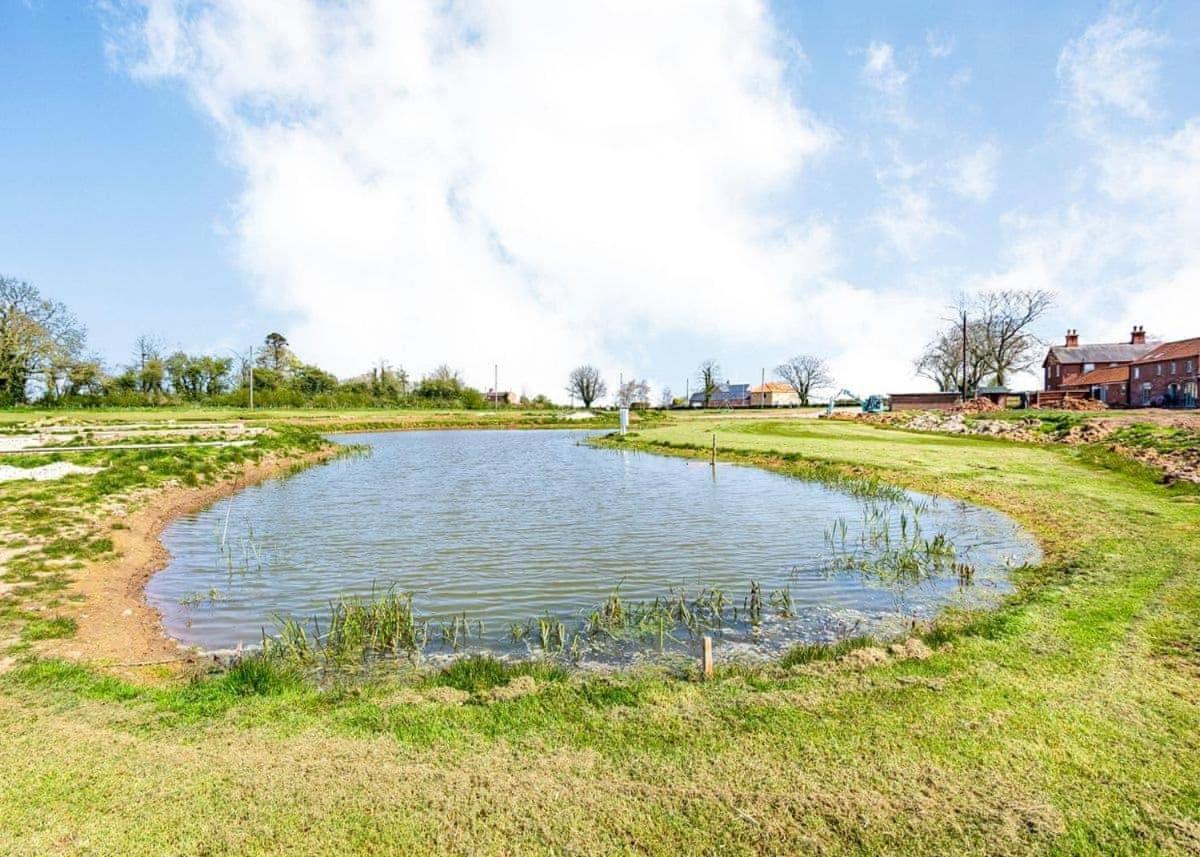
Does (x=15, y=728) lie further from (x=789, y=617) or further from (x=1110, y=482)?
(x=1110, y=482)

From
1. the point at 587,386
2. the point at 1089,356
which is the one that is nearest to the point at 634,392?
the point at 587,386

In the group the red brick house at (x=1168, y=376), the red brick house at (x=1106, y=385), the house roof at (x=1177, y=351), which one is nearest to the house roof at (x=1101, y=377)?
the red brick house at (x=1106, y=385)

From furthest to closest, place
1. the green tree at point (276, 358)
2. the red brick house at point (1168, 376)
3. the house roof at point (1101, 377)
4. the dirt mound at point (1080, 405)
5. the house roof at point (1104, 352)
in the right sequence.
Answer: the green tree at point (276, 358) → the house roof at point (1104, 352) → the house roof at point (1101, 377) → the red brick house at point (1168, 376) → the dirt mound at point (1080, 405)

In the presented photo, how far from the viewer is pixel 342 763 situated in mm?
4742

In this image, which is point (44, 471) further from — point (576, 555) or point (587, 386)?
point (587, 386)

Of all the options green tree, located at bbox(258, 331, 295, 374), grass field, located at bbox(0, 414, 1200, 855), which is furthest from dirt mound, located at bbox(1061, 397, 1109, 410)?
green tree, located at bbox(258, 331, 295, 374)

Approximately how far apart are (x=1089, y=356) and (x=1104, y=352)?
155 cm

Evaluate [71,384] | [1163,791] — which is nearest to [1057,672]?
[1163,791]

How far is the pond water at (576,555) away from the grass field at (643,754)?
5.91ft

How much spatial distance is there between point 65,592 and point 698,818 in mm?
9585

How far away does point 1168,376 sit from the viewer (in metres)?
55.7

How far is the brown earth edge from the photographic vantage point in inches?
287

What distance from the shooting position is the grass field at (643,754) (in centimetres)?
400

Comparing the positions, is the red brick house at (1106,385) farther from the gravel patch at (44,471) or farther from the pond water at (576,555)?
the gravel patch at (44,471)
